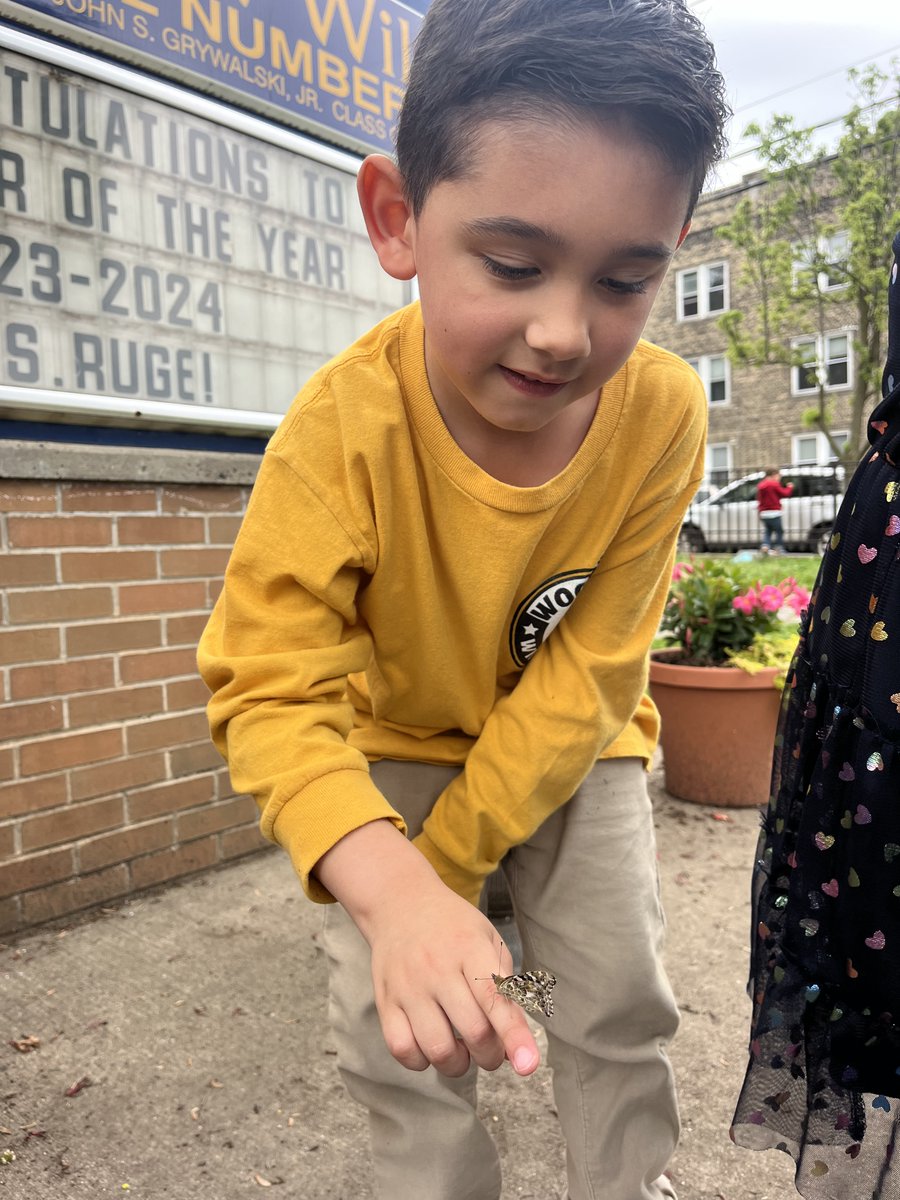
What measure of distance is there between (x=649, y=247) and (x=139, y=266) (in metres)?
2.18

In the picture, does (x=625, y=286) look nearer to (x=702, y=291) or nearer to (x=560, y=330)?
(x=560, y=330)

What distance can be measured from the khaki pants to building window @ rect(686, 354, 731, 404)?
93.2 feet

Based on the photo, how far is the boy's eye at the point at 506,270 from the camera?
3.64 feet

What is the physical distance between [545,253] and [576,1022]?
1167 mm

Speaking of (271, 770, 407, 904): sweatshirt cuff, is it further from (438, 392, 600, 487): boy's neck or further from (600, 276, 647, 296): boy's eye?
(600, 276, 647, 296): boy's eye

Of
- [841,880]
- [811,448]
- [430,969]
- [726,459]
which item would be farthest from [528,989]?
[726,459]

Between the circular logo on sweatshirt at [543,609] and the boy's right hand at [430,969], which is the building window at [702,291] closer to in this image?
the circular logo on sweatshirt at [543,609]

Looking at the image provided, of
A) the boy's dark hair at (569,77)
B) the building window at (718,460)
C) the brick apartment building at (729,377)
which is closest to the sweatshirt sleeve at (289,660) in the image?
the boy's dark hair at (569,77)

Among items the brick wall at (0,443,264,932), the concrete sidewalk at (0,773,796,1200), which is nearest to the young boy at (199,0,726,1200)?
the concrete sidewalk at (0,773,796,1200)

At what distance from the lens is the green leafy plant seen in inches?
149

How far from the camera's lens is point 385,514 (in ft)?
4.58

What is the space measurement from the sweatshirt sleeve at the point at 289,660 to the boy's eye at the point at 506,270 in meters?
0.40

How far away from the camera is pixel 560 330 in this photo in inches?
43.3

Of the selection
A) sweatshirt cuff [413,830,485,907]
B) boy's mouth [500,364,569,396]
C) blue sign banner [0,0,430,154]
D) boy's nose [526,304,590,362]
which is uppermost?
blue sign banner [0,0,430,154]
